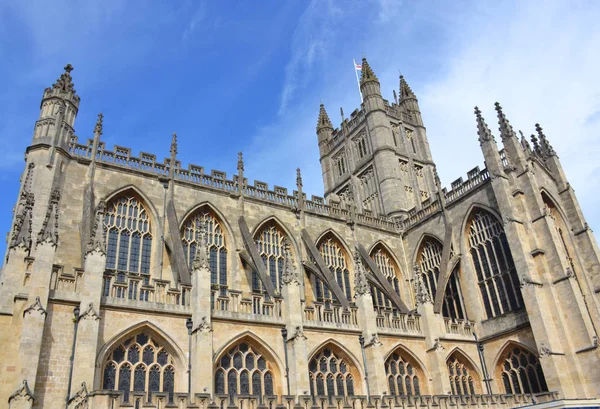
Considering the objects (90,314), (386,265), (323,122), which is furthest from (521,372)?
(323,122)

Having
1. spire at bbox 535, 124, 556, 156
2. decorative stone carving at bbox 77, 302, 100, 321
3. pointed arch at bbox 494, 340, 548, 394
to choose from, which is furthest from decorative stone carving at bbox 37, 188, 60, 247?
spire at bbox 535, 124, 556, 156

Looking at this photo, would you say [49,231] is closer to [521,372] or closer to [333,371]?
[333,371]

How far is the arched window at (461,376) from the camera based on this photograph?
71.5ft

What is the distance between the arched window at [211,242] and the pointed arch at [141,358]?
17.8ft

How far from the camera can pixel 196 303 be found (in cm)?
1617

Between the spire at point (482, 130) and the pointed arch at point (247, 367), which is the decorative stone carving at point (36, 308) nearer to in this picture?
the pointed arch at point (247, 367)

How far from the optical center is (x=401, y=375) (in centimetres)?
2038

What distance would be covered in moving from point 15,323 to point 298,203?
15.0 metres

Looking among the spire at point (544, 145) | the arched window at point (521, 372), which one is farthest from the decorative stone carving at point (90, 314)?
the spire at point (544, 145)

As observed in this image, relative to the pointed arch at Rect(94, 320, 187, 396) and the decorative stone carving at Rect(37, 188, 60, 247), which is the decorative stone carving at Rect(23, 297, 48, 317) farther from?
the pointed arch at Rect(94, 320, 187, 396)

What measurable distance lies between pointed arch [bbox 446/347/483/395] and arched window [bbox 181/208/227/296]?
10730 mm

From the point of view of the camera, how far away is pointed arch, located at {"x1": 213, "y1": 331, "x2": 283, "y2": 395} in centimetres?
1647

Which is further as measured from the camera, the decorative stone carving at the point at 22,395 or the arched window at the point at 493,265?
the arched window at the point at 493,265

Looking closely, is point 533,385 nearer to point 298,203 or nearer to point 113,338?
point 298,203
